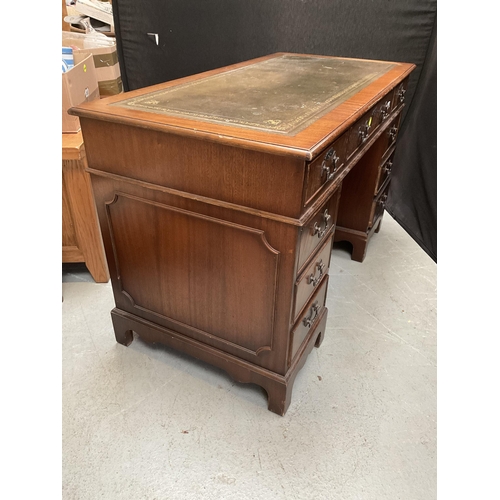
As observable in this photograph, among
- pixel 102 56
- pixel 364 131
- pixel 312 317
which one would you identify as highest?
pixel 102 56

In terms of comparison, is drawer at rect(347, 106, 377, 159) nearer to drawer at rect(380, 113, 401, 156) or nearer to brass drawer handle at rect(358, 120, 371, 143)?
brass drawer handle at rect(358, 120, 371, 143)

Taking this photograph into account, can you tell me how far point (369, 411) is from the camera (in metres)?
1.36

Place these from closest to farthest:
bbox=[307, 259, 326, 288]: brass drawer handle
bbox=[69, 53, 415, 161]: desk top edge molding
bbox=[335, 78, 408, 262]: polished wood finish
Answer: bbox=[69, 53, 415, 161]: desk top edge molding, bbox=[307, 259, 326, 288]: brass drawer handle, bbox=[335, 78, 408, 262]: polished wood finish

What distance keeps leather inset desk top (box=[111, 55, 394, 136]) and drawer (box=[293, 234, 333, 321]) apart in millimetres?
399

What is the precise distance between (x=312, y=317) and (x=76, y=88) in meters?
1.25

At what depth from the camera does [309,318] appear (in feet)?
4.38

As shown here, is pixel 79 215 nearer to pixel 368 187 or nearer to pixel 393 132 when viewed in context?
pixel 368 187

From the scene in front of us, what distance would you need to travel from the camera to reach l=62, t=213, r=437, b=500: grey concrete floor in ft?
3.74

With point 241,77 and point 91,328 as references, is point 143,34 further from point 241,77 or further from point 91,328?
point 91,328

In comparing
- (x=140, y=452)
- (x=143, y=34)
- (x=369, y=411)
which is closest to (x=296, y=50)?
(x=143, y=34)

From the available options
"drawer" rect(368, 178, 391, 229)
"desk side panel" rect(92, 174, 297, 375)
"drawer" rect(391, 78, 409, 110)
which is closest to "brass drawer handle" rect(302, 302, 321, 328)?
"desk side panel" rect(92, 174, 297, 375)

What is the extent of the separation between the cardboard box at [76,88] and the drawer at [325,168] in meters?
1.05

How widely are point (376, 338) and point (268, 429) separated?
61 cm

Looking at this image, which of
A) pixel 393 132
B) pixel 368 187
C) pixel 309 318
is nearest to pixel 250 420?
pixel 309 318
